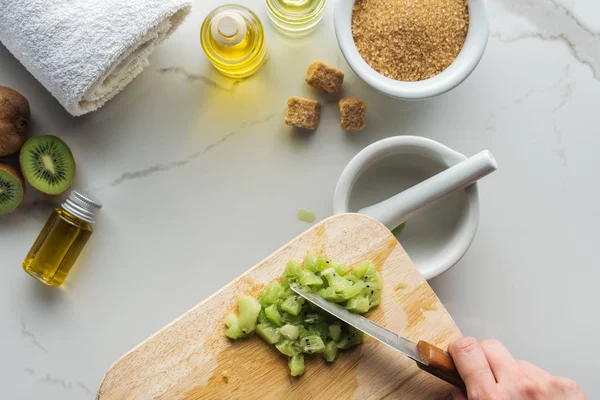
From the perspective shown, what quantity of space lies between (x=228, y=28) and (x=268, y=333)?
2.02 ft

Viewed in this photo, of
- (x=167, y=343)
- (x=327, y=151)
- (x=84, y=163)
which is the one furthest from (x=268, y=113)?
(x=167, y=343)

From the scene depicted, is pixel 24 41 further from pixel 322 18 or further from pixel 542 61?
pixel 542 61

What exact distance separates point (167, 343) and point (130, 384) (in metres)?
0.09

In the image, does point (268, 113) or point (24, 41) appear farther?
point (268, 113)

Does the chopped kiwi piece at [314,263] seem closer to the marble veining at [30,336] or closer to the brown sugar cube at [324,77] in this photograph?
the brown sugar cube at [324,77]

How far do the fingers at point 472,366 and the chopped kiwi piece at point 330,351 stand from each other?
0.68ft

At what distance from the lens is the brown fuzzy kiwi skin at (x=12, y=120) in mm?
1217

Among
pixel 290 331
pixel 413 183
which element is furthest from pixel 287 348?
pixel 413 183

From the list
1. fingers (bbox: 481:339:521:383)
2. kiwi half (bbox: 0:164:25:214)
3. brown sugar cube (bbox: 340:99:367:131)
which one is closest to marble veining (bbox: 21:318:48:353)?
kiwi half (bbox: 0:164:25:214)

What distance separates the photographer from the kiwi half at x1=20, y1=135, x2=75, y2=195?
1.26 metres

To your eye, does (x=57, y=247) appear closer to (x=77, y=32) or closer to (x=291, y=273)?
(x=77, y=32)

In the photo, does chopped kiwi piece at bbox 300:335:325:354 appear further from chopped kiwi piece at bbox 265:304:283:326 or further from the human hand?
the human hand

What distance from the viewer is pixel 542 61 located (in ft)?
4.38

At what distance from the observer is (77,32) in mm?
1129
